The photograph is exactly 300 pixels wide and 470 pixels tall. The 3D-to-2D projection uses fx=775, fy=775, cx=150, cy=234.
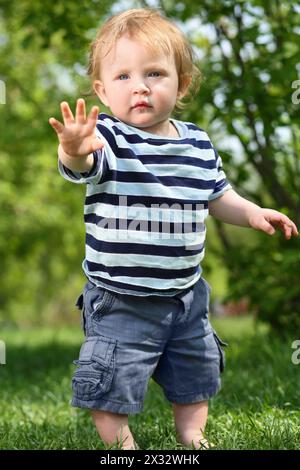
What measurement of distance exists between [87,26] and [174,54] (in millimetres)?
2545

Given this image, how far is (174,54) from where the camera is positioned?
255 cm

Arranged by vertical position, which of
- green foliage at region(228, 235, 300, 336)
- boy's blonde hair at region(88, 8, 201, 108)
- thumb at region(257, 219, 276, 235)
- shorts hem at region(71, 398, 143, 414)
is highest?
boy's blonde hair at region(88, 8, 201, 108)

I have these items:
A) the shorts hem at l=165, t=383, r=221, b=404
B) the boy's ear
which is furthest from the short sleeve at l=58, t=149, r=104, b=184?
the shorts hem at l=165, t=383, r=221, b=404

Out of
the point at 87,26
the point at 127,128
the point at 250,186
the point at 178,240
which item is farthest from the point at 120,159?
the point at 250,186

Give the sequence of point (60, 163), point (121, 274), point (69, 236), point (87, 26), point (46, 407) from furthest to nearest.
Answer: point (69, 236)
point (87, 26)
point (46, 407)
point (121, 274)
point (60, 163)

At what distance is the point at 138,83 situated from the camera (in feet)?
8.02

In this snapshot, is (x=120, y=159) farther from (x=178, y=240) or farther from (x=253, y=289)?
(x=253, y=289)

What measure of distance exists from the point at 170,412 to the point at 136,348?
816mm

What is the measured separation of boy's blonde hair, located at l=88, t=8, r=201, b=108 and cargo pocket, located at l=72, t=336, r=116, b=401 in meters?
0.91

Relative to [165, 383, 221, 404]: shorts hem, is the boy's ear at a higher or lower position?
higher

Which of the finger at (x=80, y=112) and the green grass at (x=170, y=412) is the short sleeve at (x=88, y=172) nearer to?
the finger at (x=80, y=112)

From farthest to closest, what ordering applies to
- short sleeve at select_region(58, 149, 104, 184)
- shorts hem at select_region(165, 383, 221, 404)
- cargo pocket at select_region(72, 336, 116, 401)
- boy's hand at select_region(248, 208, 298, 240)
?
shorts hem at select_region(165, 383, 221, 404) < boy's hand at select_region(248, 208, 298, 240) < cargo pocket at select_region(72, 336, 116, 401) < short sleeve at select_region(58, 149, 104, 184)

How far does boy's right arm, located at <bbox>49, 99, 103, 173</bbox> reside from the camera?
2133 millimetres

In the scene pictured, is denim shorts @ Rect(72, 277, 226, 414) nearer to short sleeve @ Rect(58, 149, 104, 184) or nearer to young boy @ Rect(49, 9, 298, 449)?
young boy @ Rect(49, 9, 298, 449)
